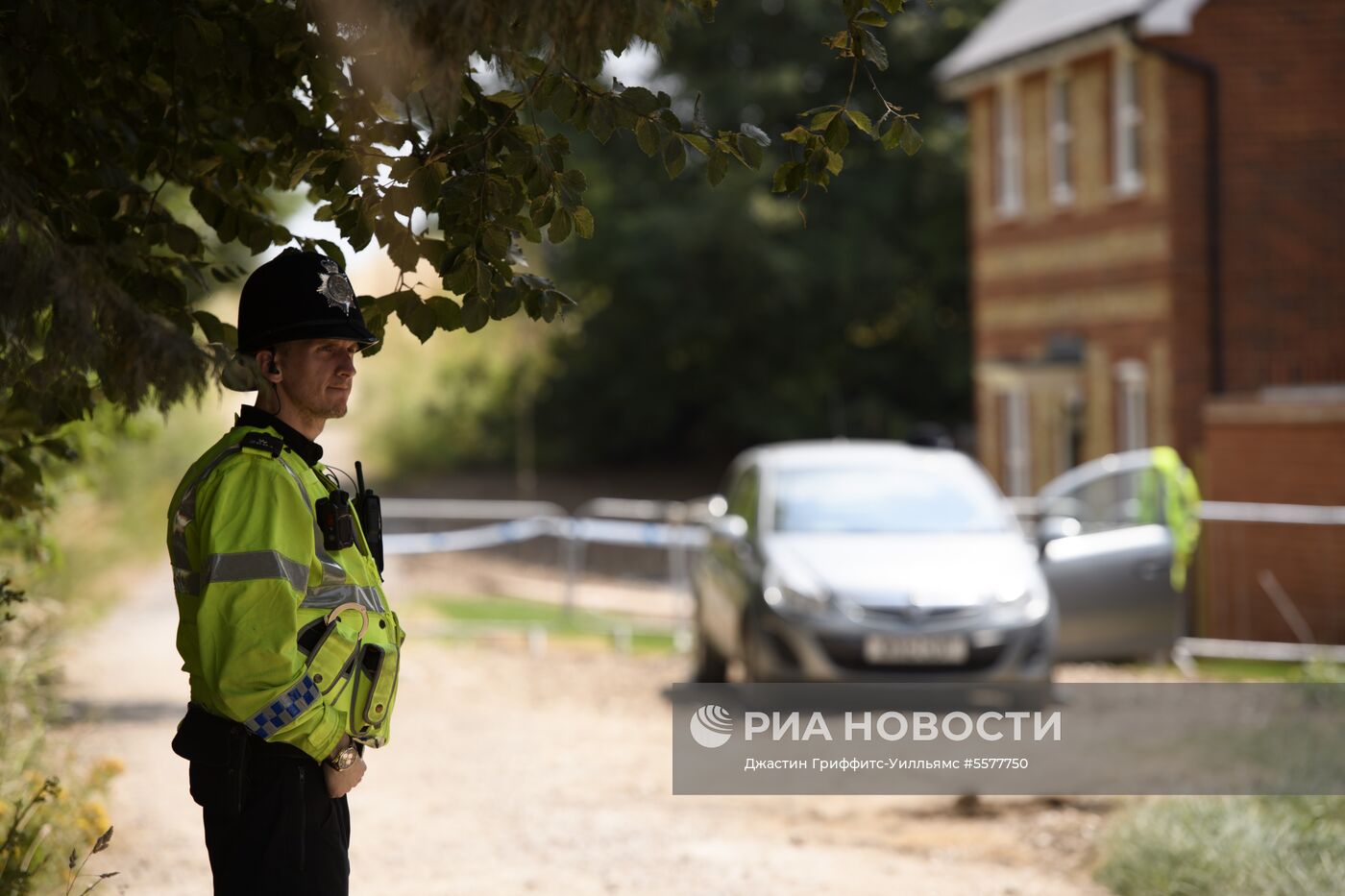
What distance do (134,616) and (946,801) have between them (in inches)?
462

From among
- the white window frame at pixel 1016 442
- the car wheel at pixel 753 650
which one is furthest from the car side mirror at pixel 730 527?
the white window frame at pixel 1016 442

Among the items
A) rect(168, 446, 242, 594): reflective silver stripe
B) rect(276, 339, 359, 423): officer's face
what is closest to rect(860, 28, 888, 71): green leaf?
rect(276, 339, 359, 423): officer's face

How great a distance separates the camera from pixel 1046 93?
82.3 feet

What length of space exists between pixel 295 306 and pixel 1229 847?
4532mm

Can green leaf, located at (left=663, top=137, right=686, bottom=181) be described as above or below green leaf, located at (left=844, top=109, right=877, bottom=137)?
below

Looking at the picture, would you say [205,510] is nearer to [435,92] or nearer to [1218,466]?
[435,92]

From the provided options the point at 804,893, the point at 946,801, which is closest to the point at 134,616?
the point at 946,801

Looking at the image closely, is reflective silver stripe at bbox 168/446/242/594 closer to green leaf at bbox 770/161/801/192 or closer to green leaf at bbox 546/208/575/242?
green leaf at bbox 546/208/575/242

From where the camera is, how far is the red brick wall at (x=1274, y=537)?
17.6 metres

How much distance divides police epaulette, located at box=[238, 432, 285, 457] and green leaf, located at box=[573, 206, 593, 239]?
961 millimetres

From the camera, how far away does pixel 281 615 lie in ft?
12.1

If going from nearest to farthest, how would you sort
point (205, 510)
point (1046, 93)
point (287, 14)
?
1. point (205, 510)
2. point (287, 14)
3. point (1046, 93)

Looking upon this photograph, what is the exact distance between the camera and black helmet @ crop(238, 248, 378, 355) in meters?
3.97

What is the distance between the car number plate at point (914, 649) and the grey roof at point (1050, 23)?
12493 mm
